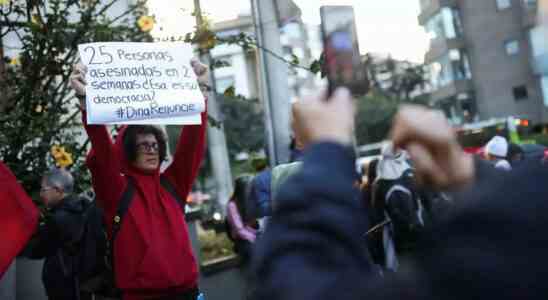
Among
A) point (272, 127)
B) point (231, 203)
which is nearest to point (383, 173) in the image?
point (272, 127)

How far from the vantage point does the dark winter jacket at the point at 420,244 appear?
2.70 ft

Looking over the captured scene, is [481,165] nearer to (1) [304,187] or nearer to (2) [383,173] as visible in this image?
(1) [304,187]

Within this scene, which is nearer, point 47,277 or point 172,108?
point 172,108

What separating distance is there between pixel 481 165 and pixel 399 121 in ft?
0.71

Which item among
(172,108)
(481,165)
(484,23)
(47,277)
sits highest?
(484,23)

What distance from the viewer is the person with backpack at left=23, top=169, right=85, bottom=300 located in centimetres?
343

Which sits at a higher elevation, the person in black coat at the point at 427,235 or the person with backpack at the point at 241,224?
the person in black coat at the point at 427,235

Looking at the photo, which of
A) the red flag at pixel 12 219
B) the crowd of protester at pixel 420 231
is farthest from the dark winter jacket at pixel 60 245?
the crowd of protester at pixel 420 231

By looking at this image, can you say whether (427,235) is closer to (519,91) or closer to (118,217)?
(118,217)

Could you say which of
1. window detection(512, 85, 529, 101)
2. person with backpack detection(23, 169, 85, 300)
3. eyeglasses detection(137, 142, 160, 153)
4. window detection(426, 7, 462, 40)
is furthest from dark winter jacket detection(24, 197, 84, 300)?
window detection(512, 85, 529, 101)

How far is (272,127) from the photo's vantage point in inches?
228

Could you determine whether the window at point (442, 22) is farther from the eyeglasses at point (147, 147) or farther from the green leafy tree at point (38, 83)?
the green leafy tree at point (38, 83)

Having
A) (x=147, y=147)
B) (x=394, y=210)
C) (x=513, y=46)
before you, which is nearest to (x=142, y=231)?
(x=147, y=147)

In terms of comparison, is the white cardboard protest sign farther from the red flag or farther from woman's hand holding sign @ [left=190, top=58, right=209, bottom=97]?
the red flag
